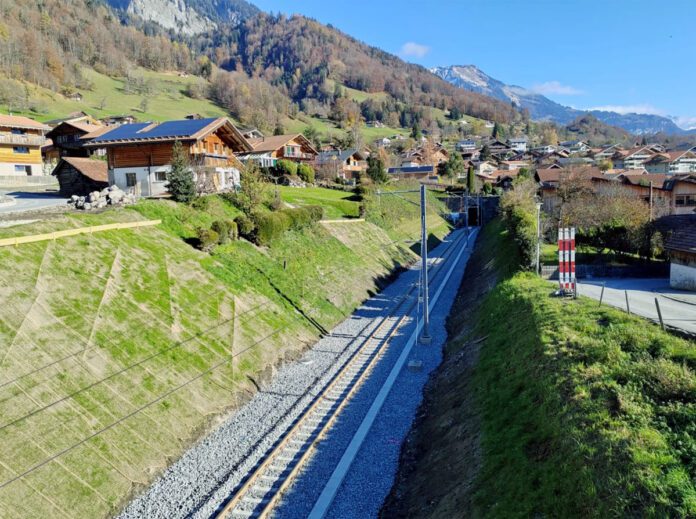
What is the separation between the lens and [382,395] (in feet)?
57.1

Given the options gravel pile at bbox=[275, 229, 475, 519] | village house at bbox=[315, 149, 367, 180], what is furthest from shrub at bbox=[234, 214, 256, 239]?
village house at bbox=[315, 149, 367, 180]

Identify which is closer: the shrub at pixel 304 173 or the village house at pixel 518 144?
the shrub at pixel 304 173

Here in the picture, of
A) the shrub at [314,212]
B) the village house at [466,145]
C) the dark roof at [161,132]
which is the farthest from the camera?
the village house at [466,145]

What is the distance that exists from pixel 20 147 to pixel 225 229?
42.0m

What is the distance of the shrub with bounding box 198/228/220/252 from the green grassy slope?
15621mm

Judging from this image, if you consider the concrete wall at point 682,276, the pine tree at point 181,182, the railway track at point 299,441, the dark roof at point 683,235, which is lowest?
the railway track at point 299,441

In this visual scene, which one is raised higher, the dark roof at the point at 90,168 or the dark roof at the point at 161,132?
the dark roof at the point at 161,132

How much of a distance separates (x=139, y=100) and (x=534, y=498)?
141 m

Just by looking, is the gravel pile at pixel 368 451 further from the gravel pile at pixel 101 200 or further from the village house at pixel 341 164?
the village house at pixel 341 164

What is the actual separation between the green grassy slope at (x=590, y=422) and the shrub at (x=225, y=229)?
16.3 metres

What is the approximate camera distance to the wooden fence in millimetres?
16906

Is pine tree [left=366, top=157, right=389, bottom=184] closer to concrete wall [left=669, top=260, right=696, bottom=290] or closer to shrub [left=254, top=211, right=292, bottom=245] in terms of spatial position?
shrub [left=254, top=211, right=292, bottom=245]

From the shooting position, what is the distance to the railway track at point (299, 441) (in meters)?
11.4

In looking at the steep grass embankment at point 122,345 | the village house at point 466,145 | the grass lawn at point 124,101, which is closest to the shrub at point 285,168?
the steep grass embankment at point 122,345
